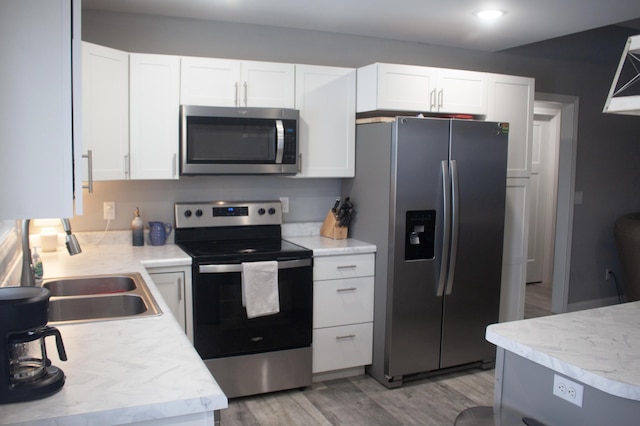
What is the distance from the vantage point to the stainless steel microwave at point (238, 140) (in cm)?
323

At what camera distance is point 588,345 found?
1.73m

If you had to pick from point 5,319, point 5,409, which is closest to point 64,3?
point 5,319

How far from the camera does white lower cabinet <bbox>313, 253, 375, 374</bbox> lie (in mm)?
3416

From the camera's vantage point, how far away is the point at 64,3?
1.23 m

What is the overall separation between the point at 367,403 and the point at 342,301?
24.5 inches

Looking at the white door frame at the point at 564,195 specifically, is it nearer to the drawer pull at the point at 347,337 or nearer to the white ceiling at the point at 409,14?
the white ceiling at the point at 409,14

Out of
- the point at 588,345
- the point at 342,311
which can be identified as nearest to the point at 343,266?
the point at 342,311

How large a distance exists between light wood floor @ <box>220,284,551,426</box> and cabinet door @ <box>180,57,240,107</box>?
1794 millimetres

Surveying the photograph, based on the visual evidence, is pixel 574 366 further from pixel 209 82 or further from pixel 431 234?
pixel 209 82

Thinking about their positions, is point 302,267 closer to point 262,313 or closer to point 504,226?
point 262,313

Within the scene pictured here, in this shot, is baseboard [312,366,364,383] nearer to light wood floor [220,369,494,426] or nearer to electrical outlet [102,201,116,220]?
light wood floor [220,369,494,426]

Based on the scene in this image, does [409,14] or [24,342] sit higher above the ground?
[409,14]

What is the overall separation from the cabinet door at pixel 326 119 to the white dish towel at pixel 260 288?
29.7 inches

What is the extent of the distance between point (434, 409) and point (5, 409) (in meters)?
2.49
